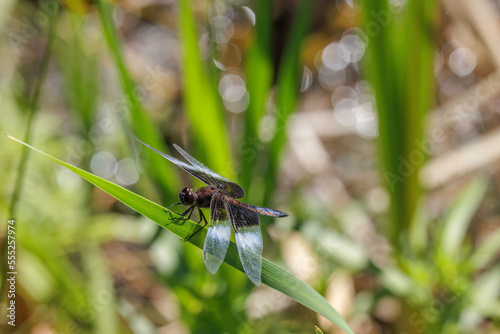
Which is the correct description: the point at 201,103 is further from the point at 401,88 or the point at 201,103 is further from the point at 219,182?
the point at 401,88

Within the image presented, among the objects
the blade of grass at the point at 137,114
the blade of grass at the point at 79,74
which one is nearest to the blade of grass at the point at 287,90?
the blade of grass at the point at 137,114

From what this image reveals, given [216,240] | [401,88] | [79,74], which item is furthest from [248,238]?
A: [79,74]

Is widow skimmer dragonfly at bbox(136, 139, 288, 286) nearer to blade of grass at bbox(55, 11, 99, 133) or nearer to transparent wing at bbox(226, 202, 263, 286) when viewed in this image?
transparent wing at bbox(226, 202, 263, 286)

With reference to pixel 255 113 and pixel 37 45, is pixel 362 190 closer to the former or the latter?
pixel 255 113

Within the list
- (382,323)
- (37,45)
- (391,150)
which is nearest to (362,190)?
(382,323)

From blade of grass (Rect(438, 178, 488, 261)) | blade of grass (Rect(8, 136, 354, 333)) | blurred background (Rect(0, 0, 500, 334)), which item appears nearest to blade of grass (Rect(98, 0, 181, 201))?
blurred background (Rect(0, 0, 500, 334))

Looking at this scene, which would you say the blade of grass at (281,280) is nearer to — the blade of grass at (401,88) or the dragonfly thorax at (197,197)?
the dragonfly thorax at (197,197)

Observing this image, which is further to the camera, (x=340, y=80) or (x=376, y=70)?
(x=340, y=80)
